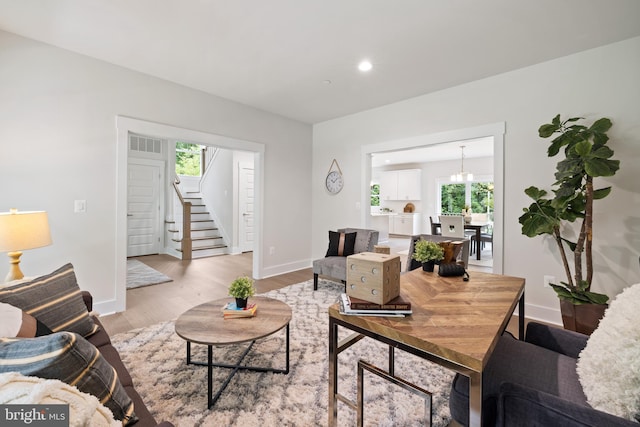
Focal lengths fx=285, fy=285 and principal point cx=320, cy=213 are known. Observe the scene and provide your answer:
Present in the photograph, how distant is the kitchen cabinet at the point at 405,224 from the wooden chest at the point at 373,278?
836cm

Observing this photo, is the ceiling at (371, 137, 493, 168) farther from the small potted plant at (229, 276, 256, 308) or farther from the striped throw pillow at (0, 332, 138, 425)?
the striped throw pillow at (0, 332, 138, 425)

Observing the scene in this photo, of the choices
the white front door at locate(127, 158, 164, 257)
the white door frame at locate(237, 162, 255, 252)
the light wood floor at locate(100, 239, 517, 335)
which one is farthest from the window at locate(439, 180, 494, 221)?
the white front door at locate(127, 158, 164, 257)

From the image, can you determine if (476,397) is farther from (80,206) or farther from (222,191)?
(222,191)

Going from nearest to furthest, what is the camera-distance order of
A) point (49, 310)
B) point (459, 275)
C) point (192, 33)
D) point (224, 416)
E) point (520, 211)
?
point (49, 310), point (224, 416), point (459, 275), point (192, 33), point (520, 211)

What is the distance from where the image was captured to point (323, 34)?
247 cm

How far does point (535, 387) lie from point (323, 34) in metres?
2.73

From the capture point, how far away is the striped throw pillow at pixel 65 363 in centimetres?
71

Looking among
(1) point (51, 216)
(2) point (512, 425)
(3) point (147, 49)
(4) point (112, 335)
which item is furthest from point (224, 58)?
(2) point (512, 425)

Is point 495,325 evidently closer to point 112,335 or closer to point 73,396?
point 73,396

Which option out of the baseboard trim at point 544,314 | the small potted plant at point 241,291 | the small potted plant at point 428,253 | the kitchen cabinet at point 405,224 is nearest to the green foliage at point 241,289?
the small potted plant at point 241,291

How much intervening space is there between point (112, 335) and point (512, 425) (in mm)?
3005

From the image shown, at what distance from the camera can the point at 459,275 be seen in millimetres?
1751

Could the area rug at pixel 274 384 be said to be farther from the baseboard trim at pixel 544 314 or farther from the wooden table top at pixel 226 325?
the baseboard trim at pixel 544 314

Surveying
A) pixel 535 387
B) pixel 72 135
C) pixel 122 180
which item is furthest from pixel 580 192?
pixel 72 135
